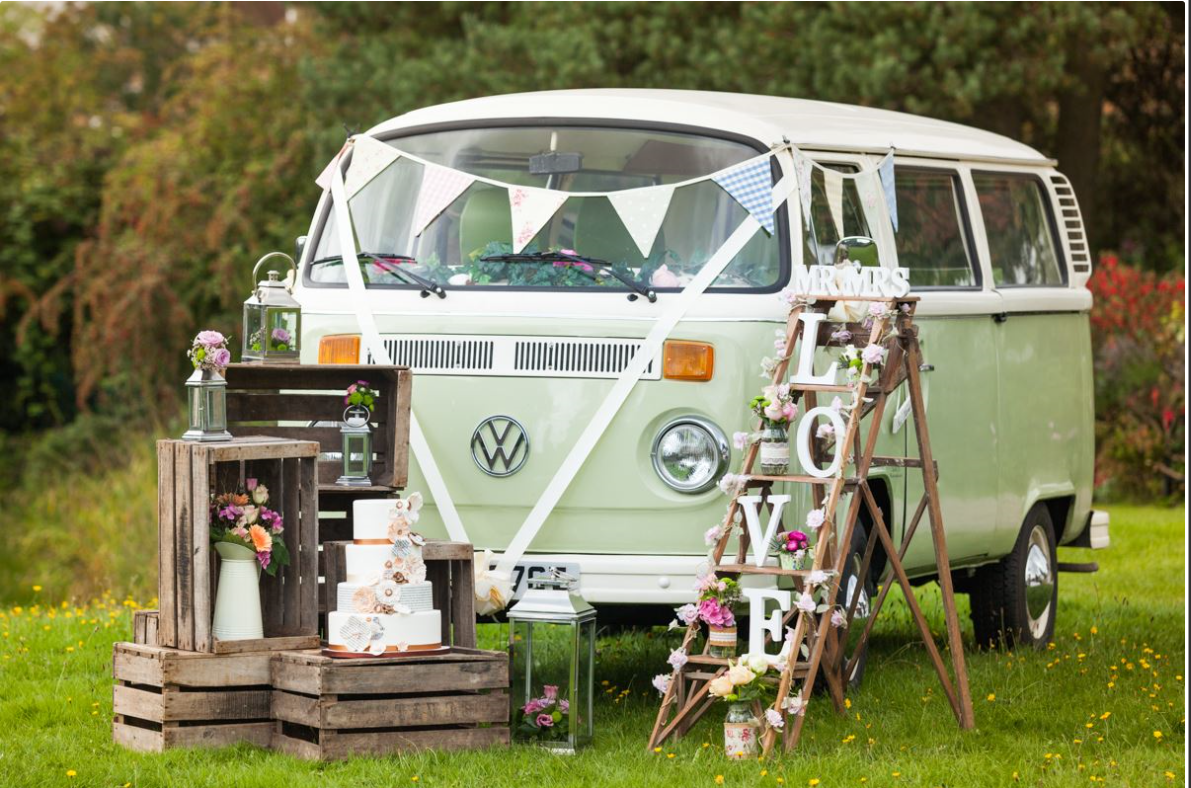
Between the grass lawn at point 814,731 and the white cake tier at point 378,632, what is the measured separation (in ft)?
1.24

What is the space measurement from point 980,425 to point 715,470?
1770 millimetres

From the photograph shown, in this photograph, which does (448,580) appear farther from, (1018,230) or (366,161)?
(1018,230)

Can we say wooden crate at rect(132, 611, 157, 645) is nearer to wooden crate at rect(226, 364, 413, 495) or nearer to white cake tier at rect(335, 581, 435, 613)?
white cake tier at rect(335, 581, 435, 613)

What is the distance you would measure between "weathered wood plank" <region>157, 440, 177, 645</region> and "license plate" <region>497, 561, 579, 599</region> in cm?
126

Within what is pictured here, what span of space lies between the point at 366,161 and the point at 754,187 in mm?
1653

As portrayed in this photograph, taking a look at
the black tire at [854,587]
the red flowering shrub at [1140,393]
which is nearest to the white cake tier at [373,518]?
the black tire at [854,587]

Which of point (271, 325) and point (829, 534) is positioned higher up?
point (271, 325)

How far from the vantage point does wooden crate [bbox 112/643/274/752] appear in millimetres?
5586

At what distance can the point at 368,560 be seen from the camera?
5.67 meters

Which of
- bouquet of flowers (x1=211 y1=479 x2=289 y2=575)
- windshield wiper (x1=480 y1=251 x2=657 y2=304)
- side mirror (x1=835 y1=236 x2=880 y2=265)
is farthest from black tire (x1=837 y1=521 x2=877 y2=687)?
bouquet of flowers (x1=211 y1=479 x2=289 y2=575)

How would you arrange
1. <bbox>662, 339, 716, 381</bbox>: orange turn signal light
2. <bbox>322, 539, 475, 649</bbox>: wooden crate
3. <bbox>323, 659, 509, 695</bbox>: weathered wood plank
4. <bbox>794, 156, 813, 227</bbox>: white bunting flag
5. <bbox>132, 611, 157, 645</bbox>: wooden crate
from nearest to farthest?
<bbox>323, 659, 509, 695</bbox>: weathered wood plank < <bbox>132, 611, 157, 645</bbox>: wooden crate < <bbox>322, 539, 475, 649</bbox>: wooden crate < <bbox>662, 339, 716, 381</bbox>: orange turn signal light < <bbox>794, 156, 813, 227</bbox>: white bunting flag

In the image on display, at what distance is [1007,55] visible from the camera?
14.7m

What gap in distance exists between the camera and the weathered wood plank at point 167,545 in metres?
5.66

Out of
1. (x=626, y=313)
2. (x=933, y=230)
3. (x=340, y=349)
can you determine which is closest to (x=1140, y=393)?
(x=933, y=230)
